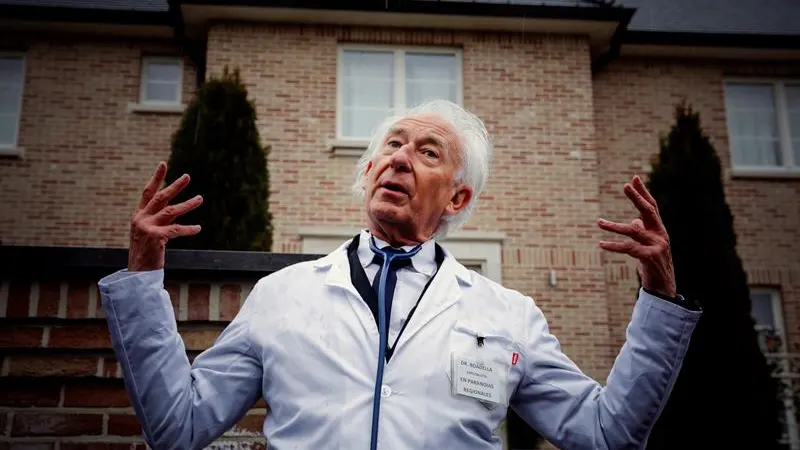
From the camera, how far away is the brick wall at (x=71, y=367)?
2.21 m

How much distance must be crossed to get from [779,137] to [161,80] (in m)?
9.46

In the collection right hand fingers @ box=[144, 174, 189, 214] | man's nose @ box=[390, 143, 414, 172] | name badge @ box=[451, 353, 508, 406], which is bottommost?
name badge @ box=[451, 353, 508, 406]

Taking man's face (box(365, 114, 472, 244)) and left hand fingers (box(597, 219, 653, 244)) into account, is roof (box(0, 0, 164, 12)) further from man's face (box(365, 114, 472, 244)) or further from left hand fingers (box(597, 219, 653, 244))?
left hand fingers (box(597, 219, 653, 244))

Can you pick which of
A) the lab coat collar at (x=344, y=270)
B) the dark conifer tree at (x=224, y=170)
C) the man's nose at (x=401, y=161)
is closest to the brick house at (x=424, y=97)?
the dark conifer tree at (x=224, y=170)

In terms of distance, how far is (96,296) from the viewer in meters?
2.31

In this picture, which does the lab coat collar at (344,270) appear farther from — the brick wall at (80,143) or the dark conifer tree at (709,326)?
the brick wall at (80,143)

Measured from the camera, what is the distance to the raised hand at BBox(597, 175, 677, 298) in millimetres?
1639

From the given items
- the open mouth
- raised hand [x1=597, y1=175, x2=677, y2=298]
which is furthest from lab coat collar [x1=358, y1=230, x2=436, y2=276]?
raised hand [x1=597, y1=175, x2=677, y2=298]

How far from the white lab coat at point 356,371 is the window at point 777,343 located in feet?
24.6

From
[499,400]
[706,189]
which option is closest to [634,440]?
[499,400]

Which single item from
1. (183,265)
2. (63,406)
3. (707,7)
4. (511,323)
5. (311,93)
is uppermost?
(707,7)

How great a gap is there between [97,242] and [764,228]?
9.37 meters

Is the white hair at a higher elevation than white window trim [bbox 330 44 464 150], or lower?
lower

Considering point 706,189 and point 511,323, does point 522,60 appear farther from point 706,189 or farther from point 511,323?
point 511,323
